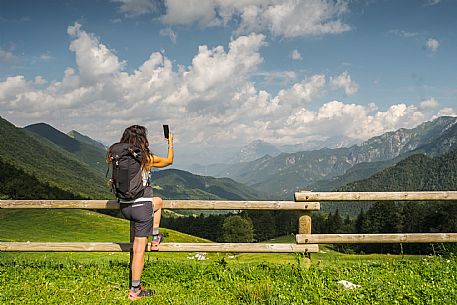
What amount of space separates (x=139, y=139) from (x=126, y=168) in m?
0.66

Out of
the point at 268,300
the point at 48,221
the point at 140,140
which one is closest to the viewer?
the point at 268,300

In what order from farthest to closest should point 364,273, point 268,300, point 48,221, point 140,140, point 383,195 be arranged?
point 48,221 < point 383,195 < point 364,273 < point 140,140 < point 268,300

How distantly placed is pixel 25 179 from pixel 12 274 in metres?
121

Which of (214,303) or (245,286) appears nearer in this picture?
(214,303)

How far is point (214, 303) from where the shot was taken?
696cm

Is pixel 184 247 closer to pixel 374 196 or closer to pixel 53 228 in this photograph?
pixel 374 196

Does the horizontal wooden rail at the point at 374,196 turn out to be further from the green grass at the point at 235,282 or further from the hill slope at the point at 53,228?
the hill slope at the point at 53,228

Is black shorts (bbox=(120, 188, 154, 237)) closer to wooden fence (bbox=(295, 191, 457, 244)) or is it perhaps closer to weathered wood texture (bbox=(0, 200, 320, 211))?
weathered wood texture (bbox=(0, 200, 320, 211))

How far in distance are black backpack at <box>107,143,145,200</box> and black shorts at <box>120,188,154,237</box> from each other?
194mm

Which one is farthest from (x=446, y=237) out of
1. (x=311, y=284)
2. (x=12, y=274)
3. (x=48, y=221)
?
(x=48, y=221)

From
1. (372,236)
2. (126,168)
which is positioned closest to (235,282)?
(126,168)

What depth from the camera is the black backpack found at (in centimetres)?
718

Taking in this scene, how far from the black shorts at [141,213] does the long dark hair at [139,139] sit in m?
0.69

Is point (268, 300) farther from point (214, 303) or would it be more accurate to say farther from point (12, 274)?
point (12, 274)
